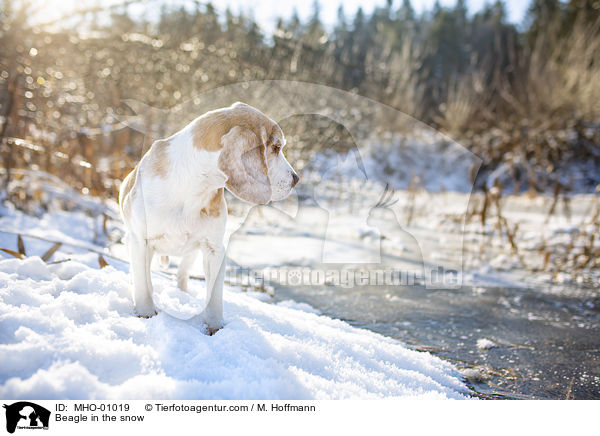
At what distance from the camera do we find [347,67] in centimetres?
612

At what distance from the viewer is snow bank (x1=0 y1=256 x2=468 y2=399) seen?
129cm

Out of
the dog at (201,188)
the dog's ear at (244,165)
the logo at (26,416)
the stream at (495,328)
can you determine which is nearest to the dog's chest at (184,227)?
the dog at (201,188)

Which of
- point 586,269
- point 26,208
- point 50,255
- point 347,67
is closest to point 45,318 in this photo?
point 50,255

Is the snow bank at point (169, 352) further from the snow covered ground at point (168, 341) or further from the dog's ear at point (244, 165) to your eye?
the dog's ear at point (244, 165)

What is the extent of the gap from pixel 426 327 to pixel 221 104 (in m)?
3.45

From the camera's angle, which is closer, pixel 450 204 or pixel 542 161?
pixel 450 204

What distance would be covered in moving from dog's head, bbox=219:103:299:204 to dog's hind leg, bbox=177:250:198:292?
2.16 ft

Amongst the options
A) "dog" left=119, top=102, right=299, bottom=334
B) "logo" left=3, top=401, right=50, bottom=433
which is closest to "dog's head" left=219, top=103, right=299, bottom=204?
"dog" left=119, top=102, right=299, bottom=334

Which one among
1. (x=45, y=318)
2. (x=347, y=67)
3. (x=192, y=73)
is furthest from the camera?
(x=347, y=67)

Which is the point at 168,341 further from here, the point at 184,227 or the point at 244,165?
the point at 244,165

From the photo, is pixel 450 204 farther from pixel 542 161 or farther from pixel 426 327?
pixel 426 327

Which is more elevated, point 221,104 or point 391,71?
point 391,71

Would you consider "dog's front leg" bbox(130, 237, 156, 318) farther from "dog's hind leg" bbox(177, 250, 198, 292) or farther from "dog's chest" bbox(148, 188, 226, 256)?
"dog's hind leg" bbox(177, 250, 198, 292)

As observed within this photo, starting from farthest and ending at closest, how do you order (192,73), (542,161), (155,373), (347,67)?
(542,161), (347,67), (192,73), (155,373)
